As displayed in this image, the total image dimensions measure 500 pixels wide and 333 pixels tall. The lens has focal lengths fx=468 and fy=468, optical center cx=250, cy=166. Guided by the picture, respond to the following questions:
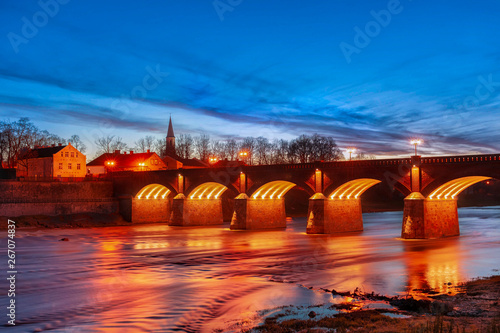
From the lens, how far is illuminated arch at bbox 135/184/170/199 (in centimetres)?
6919

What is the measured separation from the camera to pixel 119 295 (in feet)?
64.0

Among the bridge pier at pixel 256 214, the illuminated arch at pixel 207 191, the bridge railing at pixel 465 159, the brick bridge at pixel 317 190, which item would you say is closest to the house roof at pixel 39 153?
the brick bridge at pixel 317 190

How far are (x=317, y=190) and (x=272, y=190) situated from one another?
10.3 metres

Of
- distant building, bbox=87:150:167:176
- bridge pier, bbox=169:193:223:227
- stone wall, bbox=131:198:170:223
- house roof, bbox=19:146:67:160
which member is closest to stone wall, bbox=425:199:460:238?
bridge pier, bbox=169:193:223:227

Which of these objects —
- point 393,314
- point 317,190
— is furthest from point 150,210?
point 393,314

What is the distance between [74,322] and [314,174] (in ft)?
112

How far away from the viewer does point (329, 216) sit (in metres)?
45.6

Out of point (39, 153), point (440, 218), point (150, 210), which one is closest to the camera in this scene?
point (440, 218)

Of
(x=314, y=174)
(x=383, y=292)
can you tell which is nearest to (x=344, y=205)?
(x=314, y=174)

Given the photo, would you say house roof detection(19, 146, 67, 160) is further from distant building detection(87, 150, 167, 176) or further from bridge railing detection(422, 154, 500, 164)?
bridge railing detection(422, 154, 500, 164)

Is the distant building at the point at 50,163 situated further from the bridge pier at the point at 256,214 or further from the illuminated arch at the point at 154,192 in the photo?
the bridge pier at the point at 256,214

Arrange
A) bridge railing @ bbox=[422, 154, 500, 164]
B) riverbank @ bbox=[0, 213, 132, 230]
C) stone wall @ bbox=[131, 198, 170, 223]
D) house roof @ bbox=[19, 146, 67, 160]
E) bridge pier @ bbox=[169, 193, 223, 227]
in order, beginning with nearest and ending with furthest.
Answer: bridge railing @ bbox=[422, 154, 500, 164] < riverbank @ bbox=[0, 213, 132, 230] < bridge pier @ bbox=[169, 193, 223, 227] < stone wall @ bbox=[131, 198, 170, 223] < house roof @ bbox=[19, 146, 67, 160]

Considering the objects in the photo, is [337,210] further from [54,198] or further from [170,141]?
[170,141]

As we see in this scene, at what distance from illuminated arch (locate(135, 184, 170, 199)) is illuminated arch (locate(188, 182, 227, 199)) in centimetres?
801
